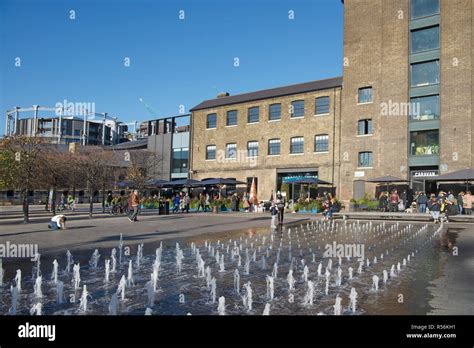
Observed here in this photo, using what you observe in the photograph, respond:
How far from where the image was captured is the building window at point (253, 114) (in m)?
45.2

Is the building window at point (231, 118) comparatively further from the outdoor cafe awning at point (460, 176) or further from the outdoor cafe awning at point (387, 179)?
the outdoor cafe awning at point (460, 176)

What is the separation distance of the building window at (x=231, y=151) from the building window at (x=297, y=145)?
7.33 metres

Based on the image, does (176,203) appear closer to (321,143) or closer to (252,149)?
(252,149)

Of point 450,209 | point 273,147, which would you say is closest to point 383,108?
point 273,147

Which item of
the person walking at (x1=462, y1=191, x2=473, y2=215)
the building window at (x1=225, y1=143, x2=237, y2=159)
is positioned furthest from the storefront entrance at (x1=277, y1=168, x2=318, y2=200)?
the person walking at (x1=462, y1=191, x2=473, y2=215)

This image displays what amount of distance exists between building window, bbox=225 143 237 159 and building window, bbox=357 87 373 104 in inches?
578

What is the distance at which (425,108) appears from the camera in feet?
116

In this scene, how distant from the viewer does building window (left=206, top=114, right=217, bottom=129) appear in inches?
1933

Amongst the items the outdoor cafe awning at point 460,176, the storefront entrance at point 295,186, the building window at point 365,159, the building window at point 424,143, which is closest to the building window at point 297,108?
the storefront entrance at point 295,186

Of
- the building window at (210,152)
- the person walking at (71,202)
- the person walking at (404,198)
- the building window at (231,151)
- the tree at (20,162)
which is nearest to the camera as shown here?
the tree at (20,162)

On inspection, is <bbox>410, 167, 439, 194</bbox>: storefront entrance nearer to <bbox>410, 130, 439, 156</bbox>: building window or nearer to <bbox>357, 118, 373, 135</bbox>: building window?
<bbox>410, 130, 439, 156</bbox>: building window

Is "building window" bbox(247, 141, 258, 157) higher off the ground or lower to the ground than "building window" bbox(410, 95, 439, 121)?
lower

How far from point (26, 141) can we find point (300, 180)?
22032mm
